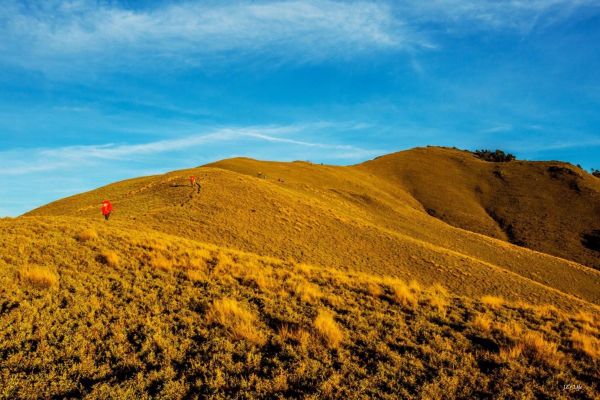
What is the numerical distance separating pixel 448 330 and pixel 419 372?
3151 millimetres

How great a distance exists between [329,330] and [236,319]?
2604 millimetres

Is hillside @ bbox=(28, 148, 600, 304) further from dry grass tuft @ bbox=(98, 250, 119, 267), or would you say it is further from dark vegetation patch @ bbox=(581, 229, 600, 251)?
dark vegetation patch @ bbox=(581, 229, 600, 251)

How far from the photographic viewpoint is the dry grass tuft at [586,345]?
930 cm

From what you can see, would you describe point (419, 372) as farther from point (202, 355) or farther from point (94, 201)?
point (94, 201)

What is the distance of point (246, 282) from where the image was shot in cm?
1377

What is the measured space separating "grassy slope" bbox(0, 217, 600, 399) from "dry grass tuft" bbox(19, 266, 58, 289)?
0.05 metres

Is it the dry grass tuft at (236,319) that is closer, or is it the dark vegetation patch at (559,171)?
the dry grass tuft at (236,319)

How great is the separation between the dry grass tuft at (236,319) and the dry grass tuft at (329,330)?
5.13ft

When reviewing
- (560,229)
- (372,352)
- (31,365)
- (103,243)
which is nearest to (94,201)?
(103,243)

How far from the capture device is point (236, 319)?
9961 millimetres

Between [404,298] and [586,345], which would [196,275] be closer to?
[404,298]

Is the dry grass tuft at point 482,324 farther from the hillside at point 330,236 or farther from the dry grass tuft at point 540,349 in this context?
the hillside at point 330,236

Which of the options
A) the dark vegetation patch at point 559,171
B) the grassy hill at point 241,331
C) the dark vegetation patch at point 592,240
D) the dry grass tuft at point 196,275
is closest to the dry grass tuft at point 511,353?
the grassy hill at point 241,331

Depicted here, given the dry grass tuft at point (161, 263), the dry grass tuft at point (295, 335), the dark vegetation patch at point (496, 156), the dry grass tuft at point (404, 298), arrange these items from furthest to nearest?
the dark vegetation patch at point (496, 156) → the dry grass tuft at point (161, 263) → the dry grass tuft at point (404, 298) → the dry grass tuft at point (295, 335)
